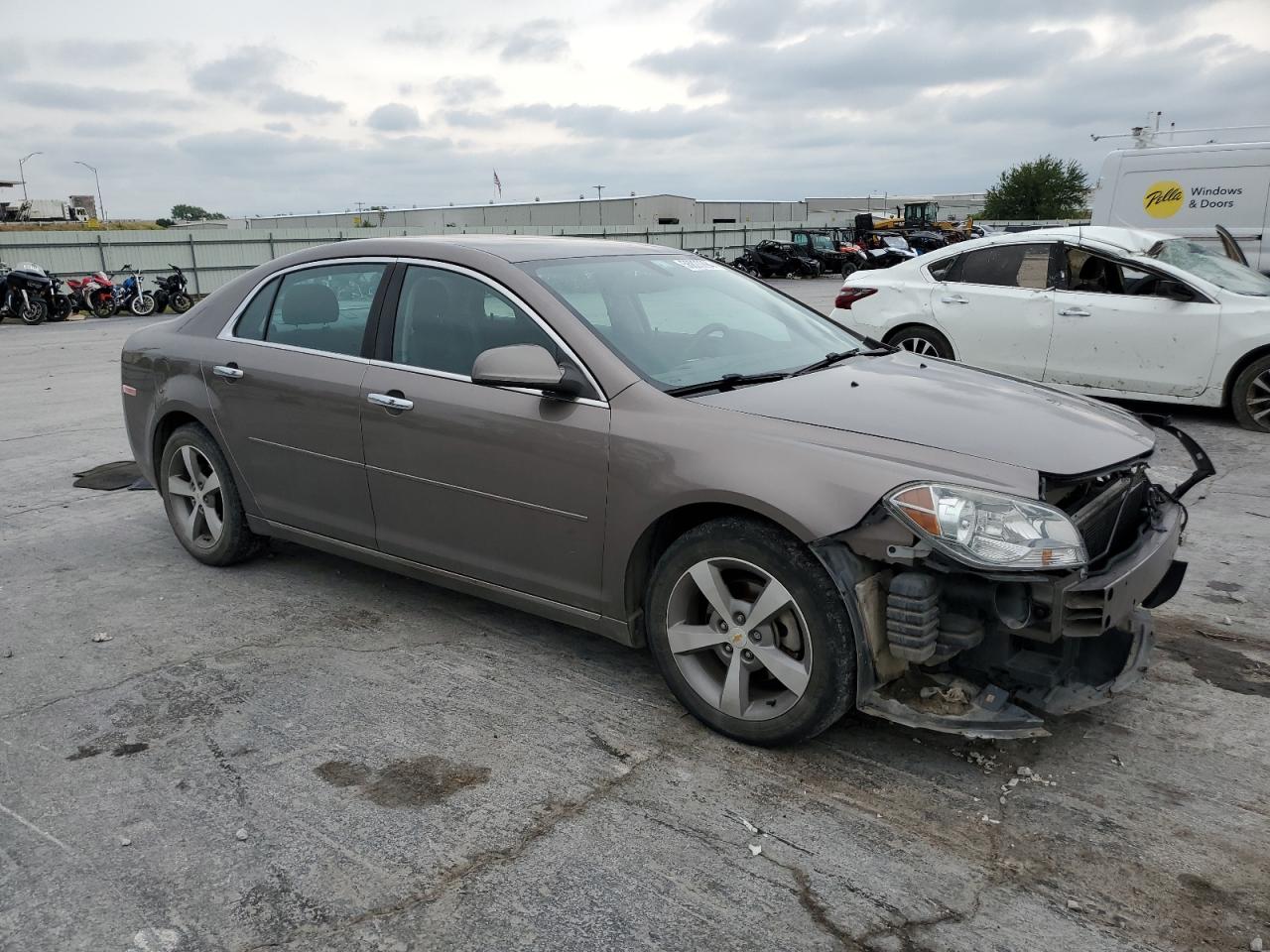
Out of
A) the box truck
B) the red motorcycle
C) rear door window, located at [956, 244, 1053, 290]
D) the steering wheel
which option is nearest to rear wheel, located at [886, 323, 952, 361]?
rear door window, located at [956, 244, 1053, 290]

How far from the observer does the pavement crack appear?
2.50 m

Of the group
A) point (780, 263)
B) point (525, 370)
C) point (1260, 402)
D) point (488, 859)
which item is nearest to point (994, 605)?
point (488, 859)

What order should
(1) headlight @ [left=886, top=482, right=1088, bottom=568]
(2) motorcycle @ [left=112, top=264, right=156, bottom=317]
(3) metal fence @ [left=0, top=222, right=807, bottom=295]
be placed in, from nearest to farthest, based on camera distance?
(1) headlight @ [left=886, top=482, right=1088, bottom=568] → (2) motorcycle @ [left=112, top=264, right=156, bottom=317] → (3) metal fence @ [left=0, top=222, right=807, bottom=295]

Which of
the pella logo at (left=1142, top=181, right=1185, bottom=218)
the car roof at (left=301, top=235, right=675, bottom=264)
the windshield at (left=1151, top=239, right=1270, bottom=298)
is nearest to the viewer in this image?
the car roof at (left=301, top=235, right=675, bottom=264)

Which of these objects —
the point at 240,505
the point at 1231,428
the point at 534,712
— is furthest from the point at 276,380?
the point at 1231,428

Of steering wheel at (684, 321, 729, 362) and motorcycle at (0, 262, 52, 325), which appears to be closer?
steering wheel at (684, 321, 729, 362)

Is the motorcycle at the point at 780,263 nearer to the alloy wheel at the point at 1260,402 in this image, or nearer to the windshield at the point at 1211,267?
the windshield at the point at 1211,267

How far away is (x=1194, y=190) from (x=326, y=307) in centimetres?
1169

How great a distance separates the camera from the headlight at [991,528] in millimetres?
2859

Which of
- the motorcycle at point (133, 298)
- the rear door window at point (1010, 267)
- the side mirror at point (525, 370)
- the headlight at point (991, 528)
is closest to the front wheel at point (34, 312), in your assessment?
the motorcycle at point (133, 298)

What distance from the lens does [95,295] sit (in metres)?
22.3

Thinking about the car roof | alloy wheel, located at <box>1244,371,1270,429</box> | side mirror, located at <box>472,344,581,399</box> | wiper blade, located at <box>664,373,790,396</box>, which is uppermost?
the car roof

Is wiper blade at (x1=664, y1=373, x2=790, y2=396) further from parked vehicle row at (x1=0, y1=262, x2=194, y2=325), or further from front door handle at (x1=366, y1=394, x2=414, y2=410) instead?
parked vehicle row at (x1=0, y1=262, x2=194, y2=325)

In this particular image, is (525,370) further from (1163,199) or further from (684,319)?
(1163,199)
